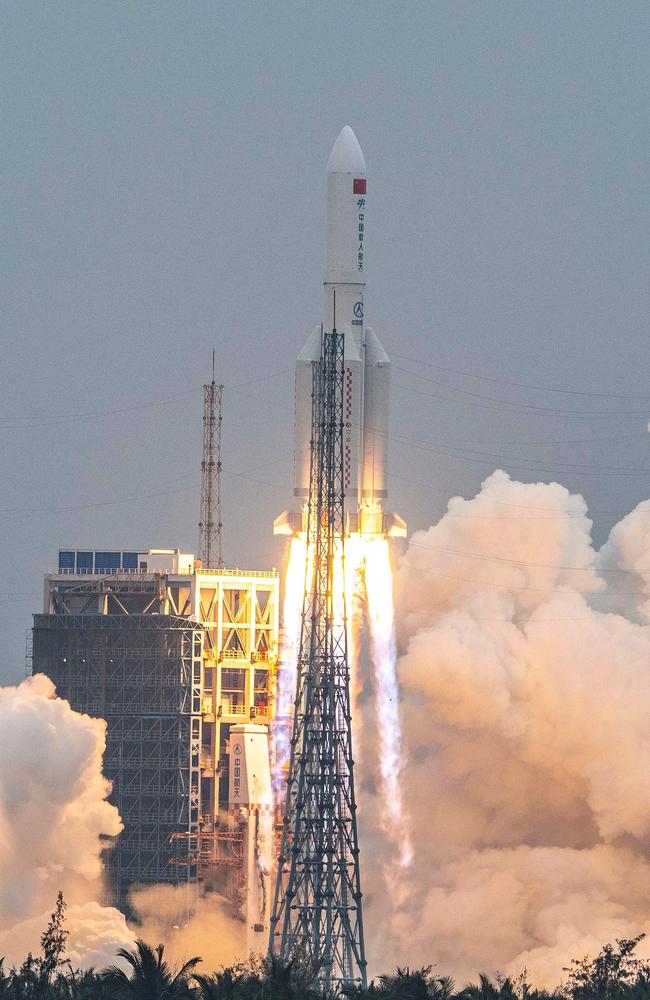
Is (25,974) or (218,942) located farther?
(218,942)

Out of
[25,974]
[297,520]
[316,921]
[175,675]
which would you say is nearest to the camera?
[25,974]

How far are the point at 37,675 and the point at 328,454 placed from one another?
25.4 metres

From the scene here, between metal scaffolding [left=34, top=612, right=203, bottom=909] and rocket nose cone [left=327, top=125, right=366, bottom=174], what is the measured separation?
19.4 meters

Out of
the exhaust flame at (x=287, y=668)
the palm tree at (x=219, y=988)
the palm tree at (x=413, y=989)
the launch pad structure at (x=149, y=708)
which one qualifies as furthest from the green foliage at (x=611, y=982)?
the launch pad structure at (x=149, y=708)

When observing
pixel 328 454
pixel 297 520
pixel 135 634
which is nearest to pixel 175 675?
pixel 135 634

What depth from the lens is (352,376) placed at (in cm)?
11069

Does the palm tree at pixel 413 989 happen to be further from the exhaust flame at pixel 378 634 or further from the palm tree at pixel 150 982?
the exhaust flame at pixel 378 634

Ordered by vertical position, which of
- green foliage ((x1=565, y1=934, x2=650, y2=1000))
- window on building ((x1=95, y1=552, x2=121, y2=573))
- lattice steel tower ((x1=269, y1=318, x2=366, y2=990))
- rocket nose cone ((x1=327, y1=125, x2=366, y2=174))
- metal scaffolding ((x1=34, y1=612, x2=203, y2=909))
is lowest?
green foliage ((x1=565, y1=934, x2=650, y2=1000))

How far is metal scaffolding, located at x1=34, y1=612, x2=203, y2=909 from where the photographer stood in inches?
4589

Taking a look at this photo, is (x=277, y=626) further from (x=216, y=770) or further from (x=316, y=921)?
(x=316, y=921)

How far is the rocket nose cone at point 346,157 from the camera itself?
360 ft

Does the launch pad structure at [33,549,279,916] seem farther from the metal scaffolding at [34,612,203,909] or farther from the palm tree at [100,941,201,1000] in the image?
the palm tree at [100,941,201,1000]

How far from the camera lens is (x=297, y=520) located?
110 metres

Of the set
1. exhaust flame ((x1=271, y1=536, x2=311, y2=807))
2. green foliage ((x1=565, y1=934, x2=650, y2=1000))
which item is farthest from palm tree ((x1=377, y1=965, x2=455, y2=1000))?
exhaust flame ((x1=271, y1=536, x2=311, y2=807))
